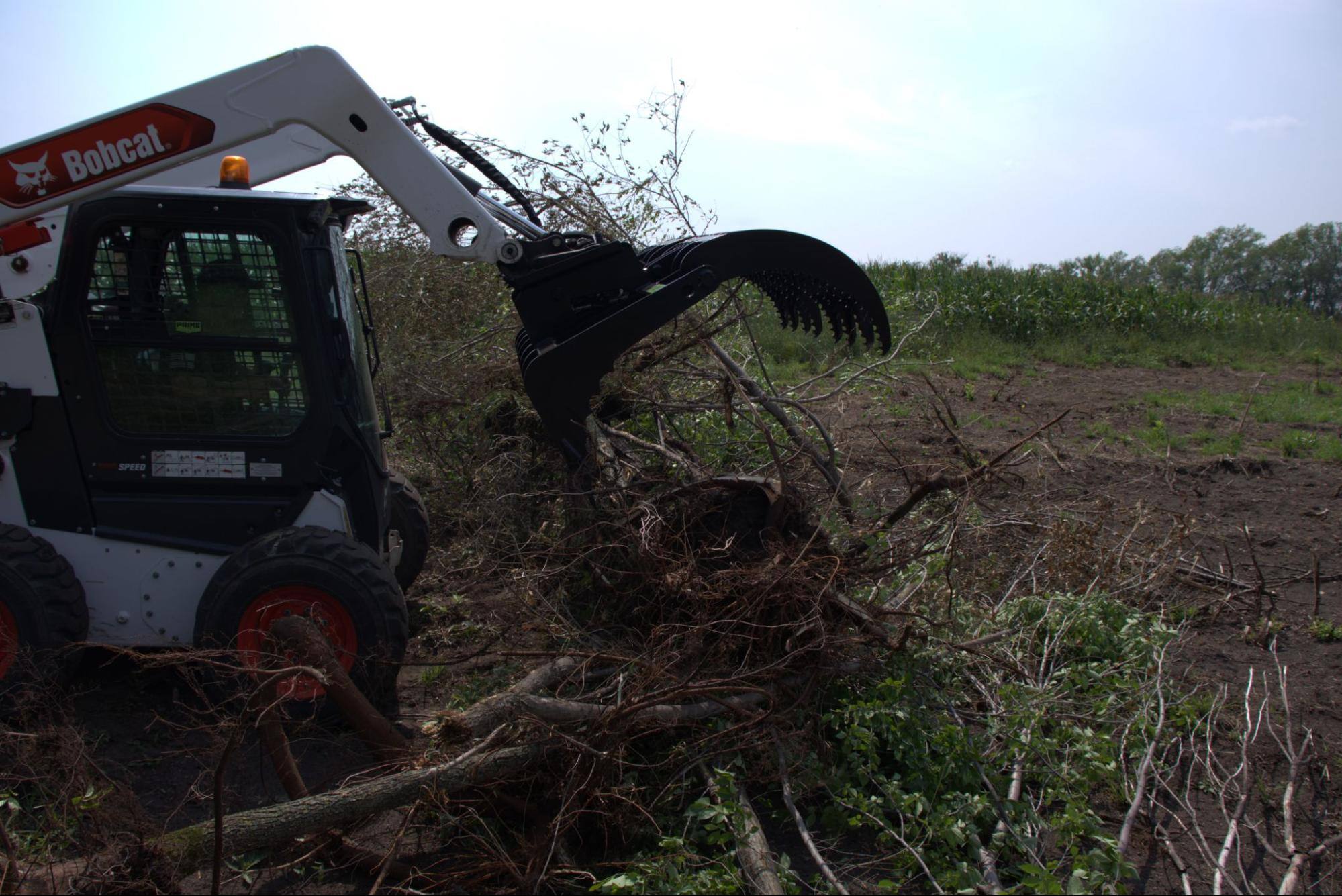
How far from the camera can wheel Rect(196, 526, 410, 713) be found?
3830 millimetres

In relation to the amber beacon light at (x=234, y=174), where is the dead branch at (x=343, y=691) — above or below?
below

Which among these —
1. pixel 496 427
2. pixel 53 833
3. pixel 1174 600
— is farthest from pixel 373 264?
pixel 1174 600

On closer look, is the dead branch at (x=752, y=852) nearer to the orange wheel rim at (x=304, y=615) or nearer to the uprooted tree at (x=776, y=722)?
the uprooted tree at (x=776, y=722)

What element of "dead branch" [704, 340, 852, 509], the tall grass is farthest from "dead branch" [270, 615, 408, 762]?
the tall grass

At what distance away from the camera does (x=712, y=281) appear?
13.1 ft

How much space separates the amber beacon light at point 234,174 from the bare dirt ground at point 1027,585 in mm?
2062

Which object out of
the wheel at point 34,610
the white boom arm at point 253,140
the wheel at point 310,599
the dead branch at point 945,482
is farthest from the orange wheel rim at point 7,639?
the dead branch at point 945,482

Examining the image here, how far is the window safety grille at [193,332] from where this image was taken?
3939mm

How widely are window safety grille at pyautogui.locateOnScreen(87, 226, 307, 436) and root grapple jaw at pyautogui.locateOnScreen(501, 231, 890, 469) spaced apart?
1024 millimetres

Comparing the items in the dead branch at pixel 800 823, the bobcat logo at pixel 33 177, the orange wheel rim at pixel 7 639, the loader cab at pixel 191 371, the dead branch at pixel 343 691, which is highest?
the bobcat logo at pixel 33 177

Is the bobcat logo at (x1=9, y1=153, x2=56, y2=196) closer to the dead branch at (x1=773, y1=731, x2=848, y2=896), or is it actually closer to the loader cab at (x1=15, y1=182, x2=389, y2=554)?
the loader cab at (x1=15, y1=182, x2=389, y2=554)

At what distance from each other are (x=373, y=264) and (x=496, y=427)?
2.48m

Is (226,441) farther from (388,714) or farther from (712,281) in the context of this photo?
(712,281)

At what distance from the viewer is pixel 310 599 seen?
391 cm
